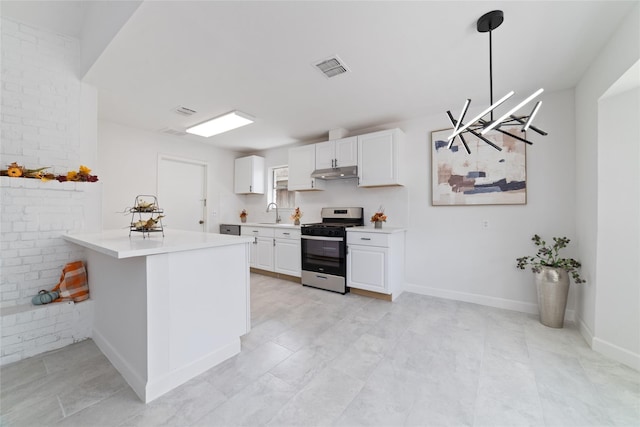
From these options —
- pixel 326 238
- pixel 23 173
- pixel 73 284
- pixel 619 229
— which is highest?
pixel 23 173

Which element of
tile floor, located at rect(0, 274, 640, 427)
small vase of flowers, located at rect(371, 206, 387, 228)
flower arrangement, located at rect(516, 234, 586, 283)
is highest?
small vase of flowers, located at rect(371, 206, 387, 228)

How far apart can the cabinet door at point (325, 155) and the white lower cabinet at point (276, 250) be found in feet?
3.67

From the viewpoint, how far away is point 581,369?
1788 millimetres

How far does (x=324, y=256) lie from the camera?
3.58 meters

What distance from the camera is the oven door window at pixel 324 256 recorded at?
3.43 metres

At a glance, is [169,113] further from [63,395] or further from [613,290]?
[613,290]

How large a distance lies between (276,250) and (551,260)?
3525 millimetres

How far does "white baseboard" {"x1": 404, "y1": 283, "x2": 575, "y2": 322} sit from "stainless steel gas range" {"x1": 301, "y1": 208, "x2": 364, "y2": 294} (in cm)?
101

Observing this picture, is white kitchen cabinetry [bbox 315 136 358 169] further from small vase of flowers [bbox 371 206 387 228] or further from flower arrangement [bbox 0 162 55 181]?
flower arrangement [bbox 0 162 55 181]

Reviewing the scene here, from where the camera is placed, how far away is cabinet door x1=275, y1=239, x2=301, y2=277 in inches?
153

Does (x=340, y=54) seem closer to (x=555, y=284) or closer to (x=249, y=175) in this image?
(x=555, y=284)

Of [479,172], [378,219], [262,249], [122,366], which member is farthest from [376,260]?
[122,366]

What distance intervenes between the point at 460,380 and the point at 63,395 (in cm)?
252

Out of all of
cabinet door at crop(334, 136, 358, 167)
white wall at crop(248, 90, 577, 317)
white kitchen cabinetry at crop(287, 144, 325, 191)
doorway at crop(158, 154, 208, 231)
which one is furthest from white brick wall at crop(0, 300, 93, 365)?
white wall at crop(248, 90, 577, 317)
